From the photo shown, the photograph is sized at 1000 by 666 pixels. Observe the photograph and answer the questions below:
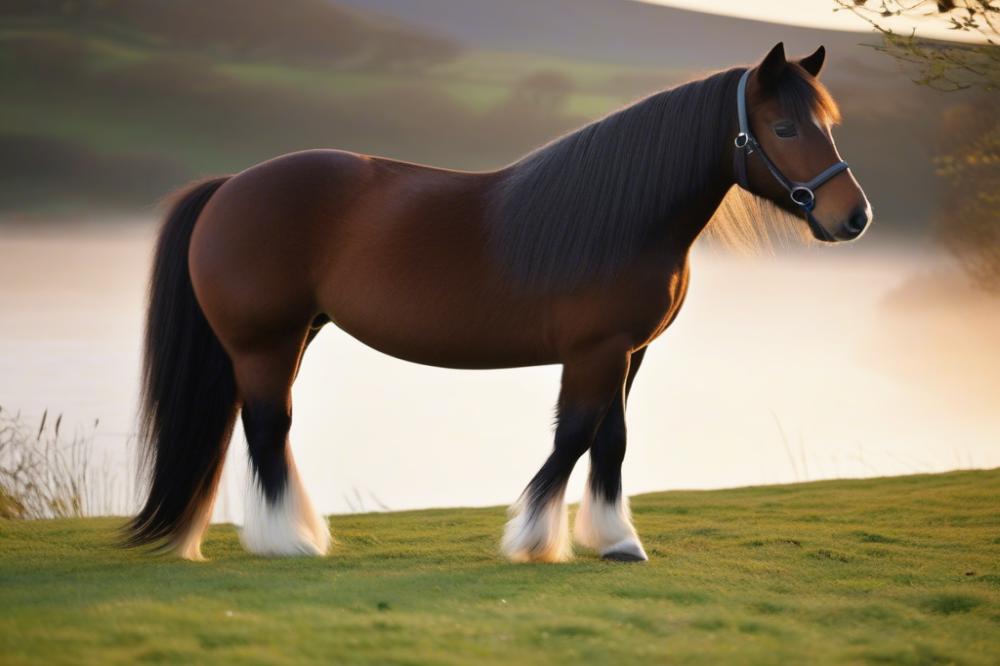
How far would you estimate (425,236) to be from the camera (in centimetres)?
502

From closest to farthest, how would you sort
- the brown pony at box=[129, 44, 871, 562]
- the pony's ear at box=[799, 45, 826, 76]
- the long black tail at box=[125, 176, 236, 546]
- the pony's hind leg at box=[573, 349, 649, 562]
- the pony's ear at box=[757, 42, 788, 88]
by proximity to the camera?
the pony's ear at box=[757, 42, 788, 88]
the brown pony at box=[129, 44, 871, 562]
the pony's ear at box=[799, 45, 826, 76]
the pony's hind leg at box=[573, 349, 649, 562]
the long black tail at box=[125, 176, 236, 546]

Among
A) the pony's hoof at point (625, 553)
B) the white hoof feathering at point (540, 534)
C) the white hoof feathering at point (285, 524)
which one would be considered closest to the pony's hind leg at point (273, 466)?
the white hoof feathering at point (285, 524)

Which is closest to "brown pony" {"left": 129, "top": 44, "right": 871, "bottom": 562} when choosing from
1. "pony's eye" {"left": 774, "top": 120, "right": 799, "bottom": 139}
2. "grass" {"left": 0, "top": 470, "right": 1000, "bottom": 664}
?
"pony's eye" {"left": 774, "top": 120, "right": 799, "bottom": 139}

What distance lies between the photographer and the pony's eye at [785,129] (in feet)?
15.4

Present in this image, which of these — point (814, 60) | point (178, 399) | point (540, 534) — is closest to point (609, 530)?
point (540, 534)

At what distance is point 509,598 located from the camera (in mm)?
4168

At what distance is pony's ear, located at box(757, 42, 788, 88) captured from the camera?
464cm

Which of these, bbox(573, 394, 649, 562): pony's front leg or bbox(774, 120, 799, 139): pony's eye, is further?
bbox(573, 394, 649, 562): pony's front leg

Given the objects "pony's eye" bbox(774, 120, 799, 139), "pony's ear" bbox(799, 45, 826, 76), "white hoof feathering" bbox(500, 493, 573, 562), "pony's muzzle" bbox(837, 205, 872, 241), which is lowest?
"white hoof feathering" bbox(500, 493, 573, 562)

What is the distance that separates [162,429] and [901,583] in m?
3.18

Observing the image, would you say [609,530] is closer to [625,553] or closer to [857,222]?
[625,553]

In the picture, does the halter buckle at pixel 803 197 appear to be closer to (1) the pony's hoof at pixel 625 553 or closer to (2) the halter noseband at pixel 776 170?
(2) the halter noseband at pixel 776 170

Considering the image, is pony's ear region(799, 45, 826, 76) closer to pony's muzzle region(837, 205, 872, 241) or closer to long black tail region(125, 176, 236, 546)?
pony's muzzle region(837, 205, 872, 241)

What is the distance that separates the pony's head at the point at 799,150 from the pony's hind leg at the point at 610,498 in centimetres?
110
